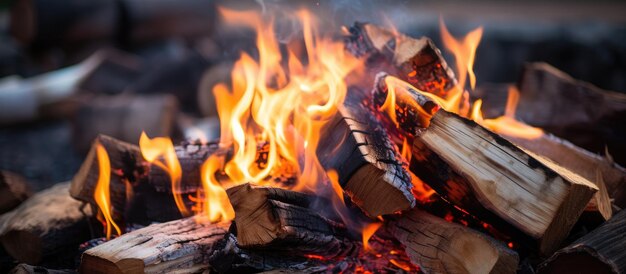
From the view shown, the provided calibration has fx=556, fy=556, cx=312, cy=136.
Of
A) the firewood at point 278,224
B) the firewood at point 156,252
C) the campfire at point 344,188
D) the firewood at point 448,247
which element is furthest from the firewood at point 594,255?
the firewood at point 156,252

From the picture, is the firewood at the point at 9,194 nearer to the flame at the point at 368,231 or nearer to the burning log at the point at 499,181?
the flame at the point at 368,231

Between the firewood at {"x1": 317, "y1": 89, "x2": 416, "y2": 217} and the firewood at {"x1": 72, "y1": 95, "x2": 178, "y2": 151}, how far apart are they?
10.3 ft

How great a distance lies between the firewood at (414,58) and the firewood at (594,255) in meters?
0.96

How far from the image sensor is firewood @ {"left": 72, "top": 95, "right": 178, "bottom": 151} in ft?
17.4

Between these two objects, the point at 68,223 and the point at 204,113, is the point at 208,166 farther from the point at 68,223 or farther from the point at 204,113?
the point at 204,113

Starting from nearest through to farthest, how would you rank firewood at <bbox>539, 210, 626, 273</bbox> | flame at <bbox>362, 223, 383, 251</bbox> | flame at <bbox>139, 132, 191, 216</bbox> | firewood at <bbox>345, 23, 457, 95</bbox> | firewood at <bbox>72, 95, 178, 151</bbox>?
1. firewood at <bbox>539, 210, 626, 273</bbox>
2. flame at <bbox>362, 223, 383, 251</bbox>
3. firewood at <bbox>345, 23, 457, 95</bbox>
4. flame at <bbox>139, 132, 191, 216</bbox>
5. firewood at <bbox>72, 95, 178, 151</bbox>

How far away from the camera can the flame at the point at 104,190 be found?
280 centimetres

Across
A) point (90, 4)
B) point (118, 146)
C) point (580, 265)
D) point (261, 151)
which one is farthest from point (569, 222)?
point (90, 4)

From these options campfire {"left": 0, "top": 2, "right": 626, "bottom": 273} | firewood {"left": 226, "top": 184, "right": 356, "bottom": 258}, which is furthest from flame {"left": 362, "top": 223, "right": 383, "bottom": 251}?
firewood {"left": 226, "top": 184, "right": 356, "bottom": 258}

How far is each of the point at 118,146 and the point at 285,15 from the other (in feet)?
5.34

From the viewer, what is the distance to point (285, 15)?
13.2ft

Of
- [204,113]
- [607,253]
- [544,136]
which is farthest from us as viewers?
[204,113]

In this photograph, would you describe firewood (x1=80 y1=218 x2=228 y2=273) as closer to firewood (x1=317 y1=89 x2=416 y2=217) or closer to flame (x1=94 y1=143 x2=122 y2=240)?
flame (x1=94 y1=143 x2=122 y2=240)

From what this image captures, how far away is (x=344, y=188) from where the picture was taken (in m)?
2.37
